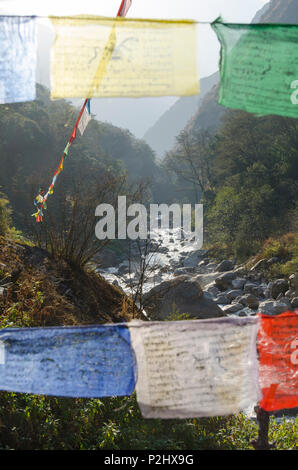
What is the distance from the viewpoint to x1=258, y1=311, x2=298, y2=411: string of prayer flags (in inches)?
112

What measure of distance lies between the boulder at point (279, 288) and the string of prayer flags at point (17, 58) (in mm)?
10937

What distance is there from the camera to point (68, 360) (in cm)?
275

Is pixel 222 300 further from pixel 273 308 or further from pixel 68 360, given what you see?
pixel 68 360

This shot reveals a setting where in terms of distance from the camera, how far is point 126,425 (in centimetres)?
368

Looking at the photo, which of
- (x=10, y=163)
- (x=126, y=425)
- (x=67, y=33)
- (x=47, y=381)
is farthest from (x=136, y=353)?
(x=10, y=163)

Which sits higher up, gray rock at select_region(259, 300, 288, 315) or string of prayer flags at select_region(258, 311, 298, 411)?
gray rock at select_region(259, 300, 288, 315)

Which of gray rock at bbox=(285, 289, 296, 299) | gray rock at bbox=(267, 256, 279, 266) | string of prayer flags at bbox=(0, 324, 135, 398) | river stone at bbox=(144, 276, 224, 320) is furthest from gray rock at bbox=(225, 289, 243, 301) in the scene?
string of prayer flags at bbox=(0, 324, 135, 398)

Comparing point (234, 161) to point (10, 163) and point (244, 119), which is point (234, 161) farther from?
point (10, 163)

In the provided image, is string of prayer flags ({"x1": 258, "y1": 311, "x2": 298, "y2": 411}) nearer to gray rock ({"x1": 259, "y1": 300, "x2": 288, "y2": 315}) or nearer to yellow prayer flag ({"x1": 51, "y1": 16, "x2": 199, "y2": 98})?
yellow prayer flag ({"x1": 51, "y1": 16, "x2": 199, "y2": 98})

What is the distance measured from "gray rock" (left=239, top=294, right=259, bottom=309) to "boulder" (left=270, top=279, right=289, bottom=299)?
2.20ft

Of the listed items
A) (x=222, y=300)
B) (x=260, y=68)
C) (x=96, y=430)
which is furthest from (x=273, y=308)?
(x=260, y=68)

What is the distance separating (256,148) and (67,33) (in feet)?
69.1

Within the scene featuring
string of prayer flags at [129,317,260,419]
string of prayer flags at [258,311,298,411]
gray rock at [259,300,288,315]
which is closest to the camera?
string of prayer flags at [129,317,260,419]
